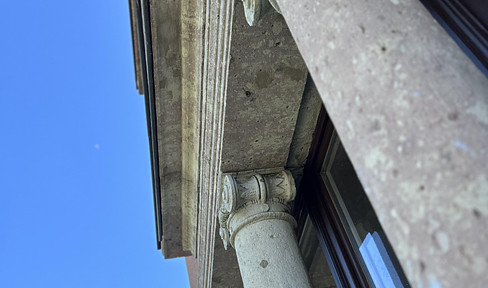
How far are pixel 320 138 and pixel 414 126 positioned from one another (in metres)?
2.83

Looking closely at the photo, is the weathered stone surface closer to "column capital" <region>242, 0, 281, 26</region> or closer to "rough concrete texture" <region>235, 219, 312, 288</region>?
"column capital" <region>242, 0, 281, 26</region>

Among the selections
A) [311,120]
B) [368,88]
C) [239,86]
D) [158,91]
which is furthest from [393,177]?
[158,91]

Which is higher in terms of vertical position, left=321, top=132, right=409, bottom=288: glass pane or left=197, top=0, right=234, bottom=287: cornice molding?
left=197, top=0, right=234, bottom=287: cornice molding

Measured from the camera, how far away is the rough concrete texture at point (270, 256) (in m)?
3.27

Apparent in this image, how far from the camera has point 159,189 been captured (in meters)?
4.97

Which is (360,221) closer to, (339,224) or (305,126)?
(339,224)

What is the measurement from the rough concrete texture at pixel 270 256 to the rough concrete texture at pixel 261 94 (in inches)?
20.8

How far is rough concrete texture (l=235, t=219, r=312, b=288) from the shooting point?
327cm

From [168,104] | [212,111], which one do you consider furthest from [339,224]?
[168,104]

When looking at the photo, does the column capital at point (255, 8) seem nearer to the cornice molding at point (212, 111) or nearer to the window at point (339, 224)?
the cornice molding at point (212, 111)

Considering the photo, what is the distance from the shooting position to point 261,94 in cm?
341

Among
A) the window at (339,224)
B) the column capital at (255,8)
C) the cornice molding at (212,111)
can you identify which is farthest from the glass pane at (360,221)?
the column capital at (255,8)

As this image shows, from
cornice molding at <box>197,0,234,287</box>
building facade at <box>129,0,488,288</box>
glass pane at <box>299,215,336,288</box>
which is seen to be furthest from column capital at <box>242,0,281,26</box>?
glass pane at <box>299,215,336,288</box>

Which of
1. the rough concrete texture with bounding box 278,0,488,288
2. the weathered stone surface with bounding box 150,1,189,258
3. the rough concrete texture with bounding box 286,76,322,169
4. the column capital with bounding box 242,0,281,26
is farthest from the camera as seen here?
the weathered stone surface with bounding box 150,1,189,258
